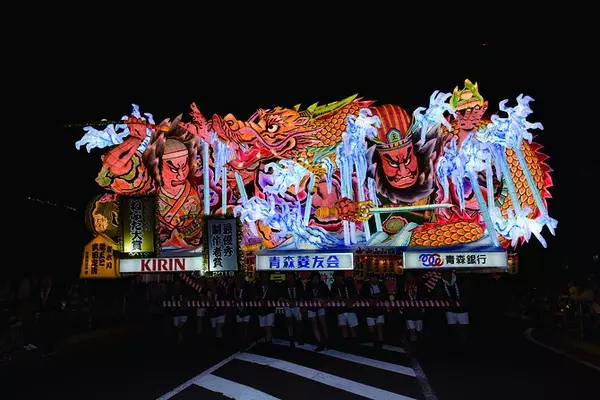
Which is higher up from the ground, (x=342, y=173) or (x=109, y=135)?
(x=109, y=135)

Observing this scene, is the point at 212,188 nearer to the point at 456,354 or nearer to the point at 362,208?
the point at 362,208

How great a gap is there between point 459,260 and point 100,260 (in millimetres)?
10891

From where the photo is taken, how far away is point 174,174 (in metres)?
19.6

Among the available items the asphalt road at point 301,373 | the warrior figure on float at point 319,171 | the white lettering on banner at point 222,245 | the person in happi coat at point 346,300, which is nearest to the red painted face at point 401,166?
the warrior figure on float at point 319,171

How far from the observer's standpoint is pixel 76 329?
17.3 metres

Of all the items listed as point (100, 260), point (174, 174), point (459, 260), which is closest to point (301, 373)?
point (459, 260)

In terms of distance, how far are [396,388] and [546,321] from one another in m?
13.5

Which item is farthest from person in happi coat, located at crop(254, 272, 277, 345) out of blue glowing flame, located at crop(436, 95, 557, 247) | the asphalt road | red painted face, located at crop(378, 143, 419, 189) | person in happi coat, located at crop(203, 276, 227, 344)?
blue glowing flame, located at crop(436, 95, 557, 247)

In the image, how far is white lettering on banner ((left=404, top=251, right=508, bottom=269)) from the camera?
54.3 feet

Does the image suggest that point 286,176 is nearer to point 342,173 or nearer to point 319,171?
point 319,171

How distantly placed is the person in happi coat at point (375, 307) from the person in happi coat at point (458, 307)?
4.98 ft

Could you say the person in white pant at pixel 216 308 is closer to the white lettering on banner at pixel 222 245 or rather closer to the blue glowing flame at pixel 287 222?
the white lettering on banner at pixel 222 245

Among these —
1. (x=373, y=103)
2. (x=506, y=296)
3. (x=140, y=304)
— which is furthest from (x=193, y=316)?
(x=506, y=296)

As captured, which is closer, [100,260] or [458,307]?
[458,307]
